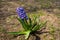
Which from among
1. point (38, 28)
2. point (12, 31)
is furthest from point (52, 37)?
point (12, 31)

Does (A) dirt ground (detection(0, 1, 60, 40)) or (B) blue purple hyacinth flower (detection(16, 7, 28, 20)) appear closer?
(B) blue purple hyacinth flower (detection(16, 7, 28, 20))

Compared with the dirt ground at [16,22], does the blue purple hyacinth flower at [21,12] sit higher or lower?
higher

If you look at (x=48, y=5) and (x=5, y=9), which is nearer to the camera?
(x=5, y=9)

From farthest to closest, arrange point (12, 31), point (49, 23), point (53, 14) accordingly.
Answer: point (53, 14) < point (49, 23) < point (12, 31)

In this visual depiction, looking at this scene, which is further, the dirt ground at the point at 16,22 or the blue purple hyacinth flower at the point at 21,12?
the dirt ground at the point at 16,22

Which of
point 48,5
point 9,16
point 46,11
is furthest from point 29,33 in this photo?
point 48,5

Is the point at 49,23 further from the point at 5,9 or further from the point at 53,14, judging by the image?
the point at 5,9

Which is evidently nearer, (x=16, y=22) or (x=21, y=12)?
(x=21, y=12)

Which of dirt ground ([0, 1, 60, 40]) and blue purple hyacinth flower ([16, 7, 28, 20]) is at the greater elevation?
blue purple hyacinth flower ([16, 7, 28, 20])

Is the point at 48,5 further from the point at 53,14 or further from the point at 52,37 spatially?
the point at 52,37

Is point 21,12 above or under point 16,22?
above

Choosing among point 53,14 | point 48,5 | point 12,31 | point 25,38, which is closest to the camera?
point 25,38
